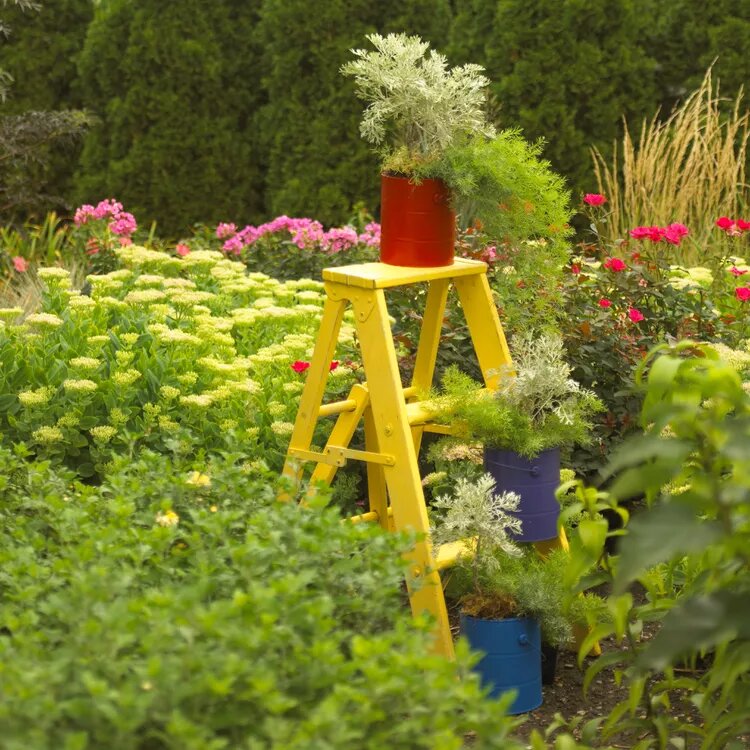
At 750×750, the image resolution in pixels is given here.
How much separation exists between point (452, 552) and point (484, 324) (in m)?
0.73

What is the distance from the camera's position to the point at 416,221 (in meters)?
3.45

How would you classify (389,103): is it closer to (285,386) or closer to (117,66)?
(285,386)

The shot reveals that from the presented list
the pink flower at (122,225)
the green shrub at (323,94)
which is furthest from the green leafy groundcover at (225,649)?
the green shrub at (323,94)

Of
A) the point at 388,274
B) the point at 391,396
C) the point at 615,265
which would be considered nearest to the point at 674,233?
the point at 615,265

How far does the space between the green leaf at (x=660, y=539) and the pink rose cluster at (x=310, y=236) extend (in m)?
4.44

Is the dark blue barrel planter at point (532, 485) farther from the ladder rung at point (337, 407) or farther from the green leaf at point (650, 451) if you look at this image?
the green leaf at point (650, 451)

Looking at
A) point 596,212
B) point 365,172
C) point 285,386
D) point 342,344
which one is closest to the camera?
point 285,386

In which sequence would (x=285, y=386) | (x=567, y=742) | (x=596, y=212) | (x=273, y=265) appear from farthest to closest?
(x=596, y=212)
(x=273, y=265)
(x=285, y=386)
(x=567, y=742)

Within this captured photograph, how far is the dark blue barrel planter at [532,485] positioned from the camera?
344 centimetres

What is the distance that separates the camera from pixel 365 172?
322 inches

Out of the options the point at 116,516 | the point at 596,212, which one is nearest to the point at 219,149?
the point at 596,212

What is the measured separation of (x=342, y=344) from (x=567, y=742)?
2.32 m

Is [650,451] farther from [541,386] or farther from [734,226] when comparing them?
[734,226]

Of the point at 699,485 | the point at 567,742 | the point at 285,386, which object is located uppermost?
the point at 699,485
